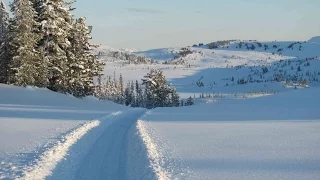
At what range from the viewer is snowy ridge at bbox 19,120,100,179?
11.8m

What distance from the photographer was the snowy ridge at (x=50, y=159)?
11.8m

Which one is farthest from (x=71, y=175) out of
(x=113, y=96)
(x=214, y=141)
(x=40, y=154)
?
(x=113, y=96)

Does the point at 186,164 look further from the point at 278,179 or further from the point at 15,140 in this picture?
the point at 15,140

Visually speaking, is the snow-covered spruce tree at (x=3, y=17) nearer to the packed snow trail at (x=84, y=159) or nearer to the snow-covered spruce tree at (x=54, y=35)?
the snow-covered spruce tree at (x=54, y=35)

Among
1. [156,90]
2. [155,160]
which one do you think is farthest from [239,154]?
[156,90]

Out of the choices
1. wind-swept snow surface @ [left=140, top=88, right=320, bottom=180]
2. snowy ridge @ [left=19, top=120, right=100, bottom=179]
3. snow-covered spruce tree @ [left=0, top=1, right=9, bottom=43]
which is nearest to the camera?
snowy ridge @ [left=19, top=120, right=100, bottom=179]

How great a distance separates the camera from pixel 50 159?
13.8 metres

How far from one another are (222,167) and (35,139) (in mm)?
9600

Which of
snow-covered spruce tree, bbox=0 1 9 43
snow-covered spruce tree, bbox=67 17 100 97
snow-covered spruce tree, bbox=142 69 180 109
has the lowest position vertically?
snow-covered spruce tree, bbox=142 69 180 109

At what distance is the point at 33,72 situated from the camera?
42.7 metres

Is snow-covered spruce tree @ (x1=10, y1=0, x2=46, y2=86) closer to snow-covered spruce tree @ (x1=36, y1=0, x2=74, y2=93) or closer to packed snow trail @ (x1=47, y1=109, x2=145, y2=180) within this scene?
snow-covered spruce tree @ (x1=36, y1=0, x2=74, y2=93)

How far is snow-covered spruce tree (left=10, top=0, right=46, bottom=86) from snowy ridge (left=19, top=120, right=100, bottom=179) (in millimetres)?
24678

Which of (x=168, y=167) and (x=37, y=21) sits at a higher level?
(x=37, y=21)

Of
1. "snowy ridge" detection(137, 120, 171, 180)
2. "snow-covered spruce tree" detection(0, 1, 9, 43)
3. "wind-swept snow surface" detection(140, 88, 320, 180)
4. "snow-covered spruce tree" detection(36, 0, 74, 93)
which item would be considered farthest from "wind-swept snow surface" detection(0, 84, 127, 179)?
"snow-covered spruce tree" detection(0, 1, 9, 43)
